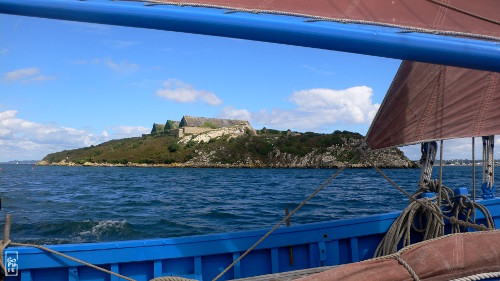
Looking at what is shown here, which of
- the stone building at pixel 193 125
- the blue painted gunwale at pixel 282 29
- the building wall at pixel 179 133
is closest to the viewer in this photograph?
the blue painted gunwale at pixel 282 29

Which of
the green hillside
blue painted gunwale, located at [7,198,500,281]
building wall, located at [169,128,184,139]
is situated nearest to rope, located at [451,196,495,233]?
blue painted gunwale, located at [7,198,500,281]

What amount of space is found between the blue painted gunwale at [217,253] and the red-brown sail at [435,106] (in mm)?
1255

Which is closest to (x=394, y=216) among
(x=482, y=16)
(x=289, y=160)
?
(x=482, y=16)

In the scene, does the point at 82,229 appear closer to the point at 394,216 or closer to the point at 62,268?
the point at 62,268

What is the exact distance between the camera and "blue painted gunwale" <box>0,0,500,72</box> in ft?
9.13

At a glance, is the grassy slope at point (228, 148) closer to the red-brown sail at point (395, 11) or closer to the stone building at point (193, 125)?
the stone building at point (193, 125)

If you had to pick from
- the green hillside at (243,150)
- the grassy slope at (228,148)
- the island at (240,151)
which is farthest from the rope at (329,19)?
the grassy slope at (228,148)

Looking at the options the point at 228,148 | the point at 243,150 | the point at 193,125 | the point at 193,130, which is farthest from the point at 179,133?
the point at 243,150

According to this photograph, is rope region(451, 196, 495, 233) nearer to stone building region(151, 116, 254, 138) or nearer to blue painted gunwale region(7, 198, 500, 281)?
blue painted gunwale region(7, 198, 500, 281)

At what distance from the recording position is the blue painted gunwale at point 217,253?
171 inches

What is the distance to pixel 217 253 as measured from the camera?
4734 millimetres

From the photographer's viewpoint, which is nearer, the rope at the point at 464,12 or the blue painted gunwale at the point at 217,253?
the rope at the point at 464,12

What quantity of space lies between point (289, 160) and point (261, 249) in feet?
262

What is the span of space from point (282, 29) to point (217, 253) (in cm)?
275
